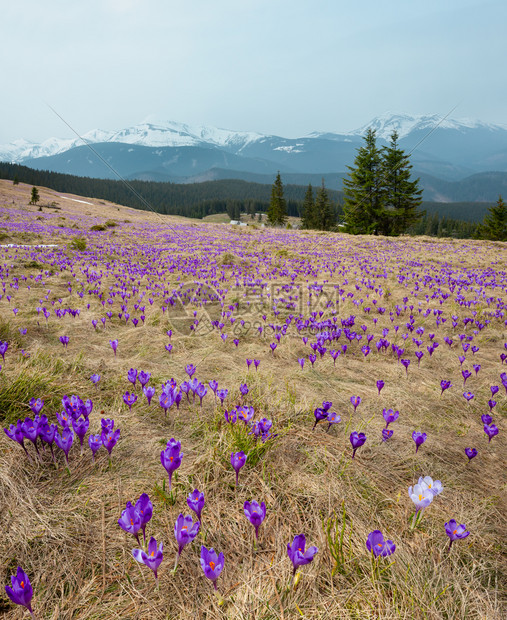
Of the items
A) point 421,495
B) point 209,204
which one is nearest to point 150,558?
point 421,495

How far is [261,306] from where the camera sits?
26.8 feet

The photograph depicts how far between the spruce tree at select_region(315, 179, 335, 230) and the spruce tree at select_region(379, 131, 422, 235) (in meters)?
21.8

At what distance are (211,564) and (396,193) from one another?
43374 millimetres

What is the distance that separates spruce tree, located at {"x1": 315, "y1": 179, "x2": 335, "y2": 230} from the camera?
60.2 meters

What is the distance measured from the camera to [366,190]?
A: 125ft

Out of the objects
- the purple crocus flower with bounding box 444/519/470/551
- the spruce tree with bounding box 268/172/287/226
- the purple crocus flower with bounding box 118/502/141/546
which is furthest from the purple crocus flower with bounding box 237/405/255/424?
the spruce tree with bounding box 268/172/287/226

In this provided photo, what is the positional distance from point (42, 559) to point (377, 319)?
23.6ft

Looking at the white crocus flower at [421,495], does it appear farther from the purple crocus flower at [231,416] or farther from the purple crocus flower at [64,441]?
the purple crocus flower at [64,441]

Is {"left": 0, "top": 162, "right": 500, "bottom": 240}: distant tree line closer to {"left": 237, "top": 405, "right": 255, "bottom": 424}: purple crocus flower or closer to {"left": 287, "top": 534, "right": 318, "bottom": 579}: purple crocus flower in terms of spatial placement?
{"left": 237, "top": 405, "right": 255, "bottom": 424}: purple crocus flower

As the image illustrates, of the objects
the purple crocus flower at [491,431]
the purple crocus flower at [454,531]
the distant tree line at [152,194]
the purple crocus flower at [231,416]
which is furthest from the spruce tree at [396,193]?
the distant tree line at [152,194]

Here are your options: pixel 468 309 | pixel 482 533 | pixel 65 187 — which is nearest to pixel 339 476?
pixel 482 533

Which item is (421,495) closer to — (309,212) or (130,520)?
(130,520)

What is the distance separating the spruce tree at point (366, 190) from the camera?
3662 cm

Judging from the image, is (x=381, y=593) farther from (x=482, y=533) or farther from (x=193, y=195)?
(x=193, y=195)
